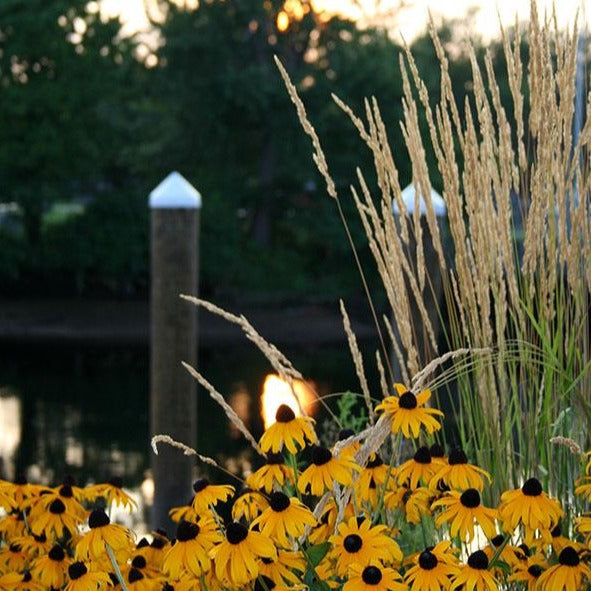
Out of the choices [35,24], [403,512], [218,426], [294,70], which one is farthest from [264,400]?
[294,70]

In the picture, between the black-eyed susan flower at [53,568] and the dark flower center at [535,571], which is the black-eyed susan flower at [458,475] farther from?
the black-eyed susan flower at [53,568]

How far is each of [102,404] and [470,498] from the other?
7.93 metres

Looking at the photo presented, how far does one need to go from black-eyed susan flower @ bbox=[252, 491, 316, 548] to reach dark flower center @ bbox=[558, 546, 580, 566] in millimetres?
381

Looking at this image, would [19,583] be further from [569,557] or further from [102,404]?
[102,404]

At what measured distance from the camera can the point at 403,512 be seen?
86.6 inches

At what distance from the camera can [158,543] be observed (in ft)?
7.20

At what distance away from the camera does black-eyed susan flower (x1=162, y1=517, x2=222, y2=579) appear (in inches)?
65.8

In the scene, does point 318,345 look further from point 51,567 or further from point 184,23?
point 51,567

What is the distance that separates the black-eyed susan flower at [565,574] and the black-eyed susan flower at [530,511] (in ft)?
0.17

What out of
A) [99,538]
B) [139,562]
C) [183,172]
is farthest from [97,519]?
[183,172]

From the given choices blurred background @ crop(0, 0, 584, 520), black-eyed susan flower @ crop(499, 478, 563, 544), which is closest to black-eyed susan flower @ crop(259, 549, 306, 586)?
black-eyed susan flower @ crop(499, 478, 563, 544)

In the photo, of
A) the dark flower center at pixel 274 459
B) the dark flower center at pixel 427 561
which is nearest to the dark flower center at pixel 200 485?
the dark flower center at pixel 274 459

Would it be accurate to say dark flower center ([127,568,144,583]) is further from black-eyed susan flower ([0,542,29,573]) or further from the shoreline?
the shoreline

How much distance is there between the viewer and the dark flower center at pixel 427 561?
1646 millimetres
